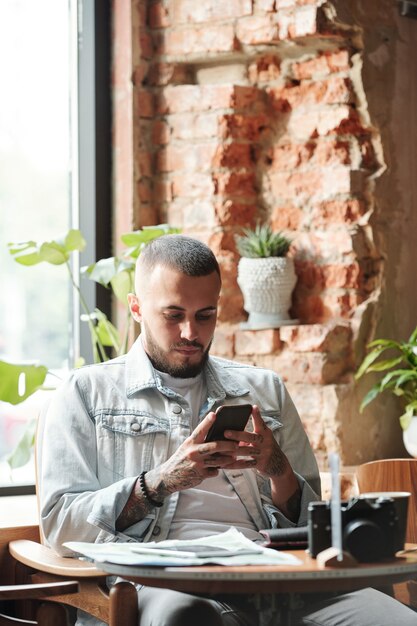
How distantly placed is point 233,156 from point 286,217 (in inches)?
11.1

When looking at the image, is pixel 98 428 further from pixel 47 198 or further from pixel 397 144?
pixel 397 144

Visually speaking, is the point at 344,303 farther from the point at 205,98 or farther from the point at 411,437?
the point at 205,98

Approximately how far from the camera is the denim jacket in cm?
214

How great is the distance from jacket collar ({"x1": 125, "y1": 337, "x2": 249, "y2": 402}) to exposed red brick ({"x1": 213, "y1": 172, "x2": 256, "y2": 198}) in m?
1.15

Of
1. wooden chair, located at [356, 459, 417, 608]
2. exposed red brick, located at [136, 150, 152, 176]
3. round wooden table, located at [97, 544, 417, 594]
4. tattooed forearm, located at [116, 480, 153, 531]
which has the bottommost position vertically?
wooden chair, located at [356, 459, 417, 608]

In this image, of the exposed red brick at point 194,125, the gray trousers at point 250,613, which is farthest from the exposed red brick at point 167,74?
the gray trousers at point 250,613

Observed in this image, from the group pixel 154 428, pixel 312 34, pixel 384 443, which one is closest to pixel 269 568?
pixel 154 428

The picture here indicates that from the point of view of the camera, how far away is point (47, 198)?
143 inches

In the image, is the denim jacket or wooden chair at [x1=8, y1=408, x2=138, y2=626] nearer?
wooden chair at [x1=8, y1=408, x2=138, y2=626]

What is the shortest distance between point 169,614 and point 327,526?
0.38 metres

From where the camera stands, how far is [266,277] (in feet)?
11.2

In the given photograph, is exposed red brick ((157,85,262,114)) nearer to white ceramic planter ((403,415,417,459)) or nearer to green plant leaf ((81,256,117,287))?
green plant leaf ((81,256,117,287))

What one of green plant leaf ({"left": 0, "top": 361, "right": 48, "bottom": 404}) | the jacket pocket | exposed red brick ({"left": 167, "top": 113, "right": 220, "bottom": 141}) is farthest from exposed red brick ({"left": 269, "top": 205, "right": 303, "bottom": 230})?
the jacket pocket

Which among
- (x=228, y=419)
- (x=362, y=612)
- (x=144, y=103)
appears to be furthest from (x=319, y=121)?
(x=362, y=612)
